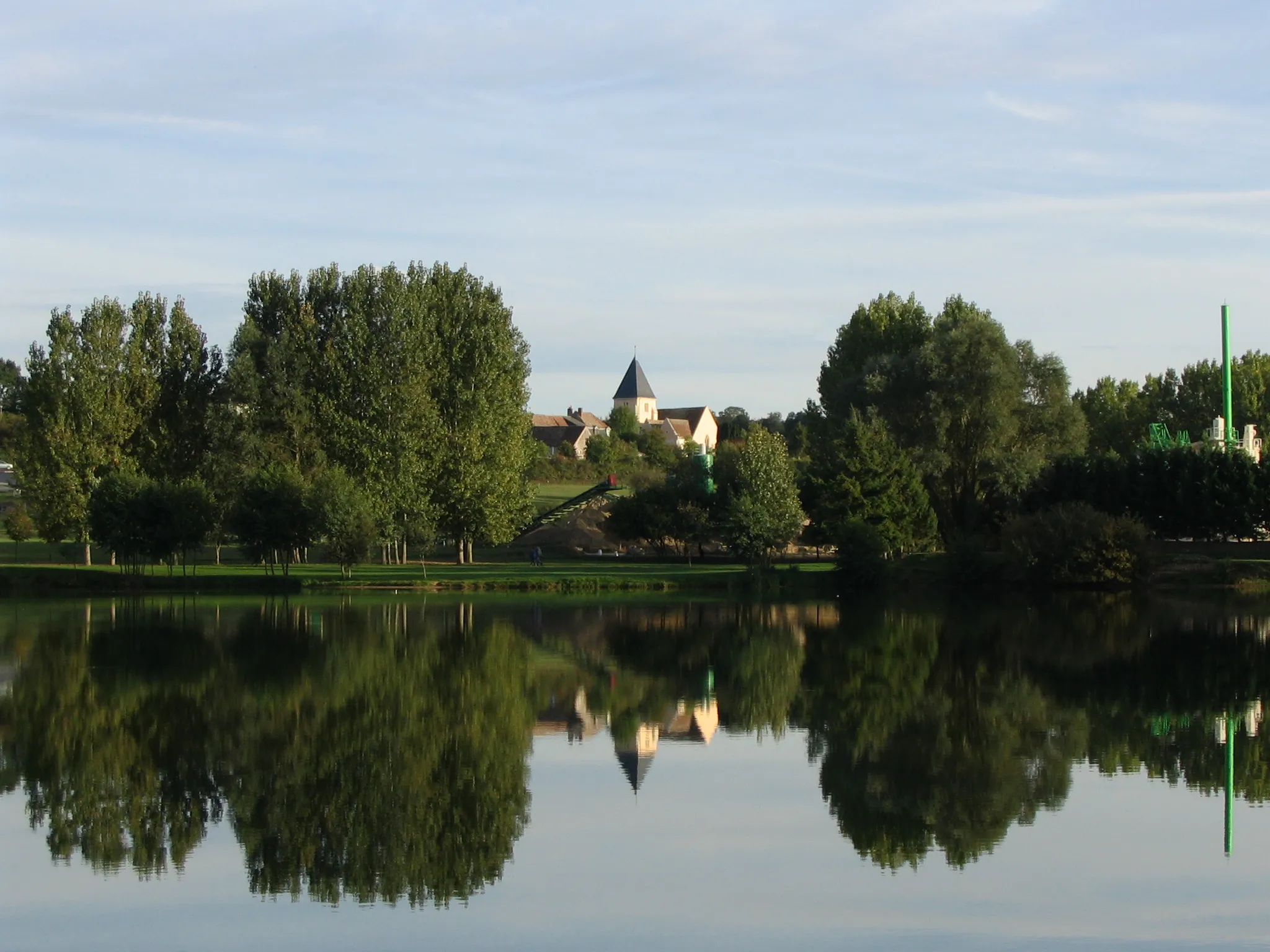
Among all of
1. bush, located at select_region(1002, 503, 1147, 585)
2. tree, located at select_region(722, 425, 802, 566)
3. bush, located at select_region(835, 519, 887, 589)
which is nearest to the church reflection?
bush, located at select_region(835, 519, 887, 589)

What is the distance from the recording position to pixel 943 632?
117ft

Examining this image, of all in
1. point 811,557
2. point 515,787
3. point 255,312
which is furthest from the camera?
point 811,557

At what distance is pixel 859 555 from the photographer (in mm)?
50375

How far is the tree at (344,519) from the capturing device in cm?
4844

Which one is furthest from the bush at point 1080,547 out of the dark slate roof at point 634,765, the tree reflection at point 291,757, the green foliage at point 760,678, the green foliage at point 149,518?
the dark slate roof at point 634,765

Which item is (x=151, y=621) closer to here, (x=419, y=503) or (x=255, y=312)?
(x=419, y=503)

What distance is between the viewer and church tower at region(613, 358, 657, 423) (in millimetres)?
181250

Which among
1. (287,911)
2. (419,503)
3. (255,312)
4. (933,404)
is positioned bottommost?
(287,911)

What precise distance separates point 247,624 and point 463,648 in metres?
8.66

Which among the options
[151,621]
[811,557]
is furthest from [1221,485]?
[151,621]

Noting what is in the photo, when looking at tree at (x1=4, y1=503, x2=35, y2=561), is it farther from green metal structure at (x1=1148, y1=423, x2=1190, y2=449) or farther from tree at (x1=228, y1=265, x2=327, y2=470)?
green metal structure at (x1=1148, y1=423, x2=1190, y2=449)

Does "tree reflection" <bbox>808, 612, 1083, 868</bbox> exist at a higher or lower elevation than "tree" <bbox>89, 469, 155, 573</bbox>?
lower

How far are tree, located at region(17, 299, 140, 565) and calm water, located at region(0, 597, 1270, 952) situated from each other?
941 inches

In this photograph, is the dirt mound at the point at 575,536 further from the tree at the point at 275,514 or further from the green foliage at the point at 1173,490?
the green foliage at the point at 1173,490
